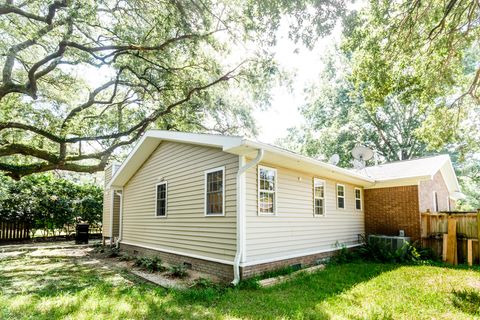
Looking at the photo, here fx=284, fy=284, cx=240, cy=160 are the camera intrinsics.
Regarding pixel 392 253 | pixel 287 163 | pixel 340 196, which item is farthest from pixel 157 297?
pixel 392 253

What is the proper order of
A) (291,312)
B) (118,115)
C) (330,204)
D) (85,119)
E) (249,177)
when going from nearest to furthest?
(291,312) < (249,177) < (330,204) < (85,119) < (118,115)

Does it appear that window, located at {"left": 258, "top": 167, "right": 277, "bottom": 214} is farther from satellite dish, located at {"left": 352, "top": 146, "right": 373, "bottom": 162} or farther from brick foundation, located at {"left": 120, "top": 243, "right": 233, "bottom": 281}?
satellite dish, located at {"left": 352, "top": 146, "right": 373, "bottom": 162}

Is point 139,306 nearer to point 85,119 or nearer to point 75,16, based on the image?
point 75,16

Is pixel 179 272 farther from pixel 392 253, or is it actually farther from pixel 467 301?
pixel 392 253

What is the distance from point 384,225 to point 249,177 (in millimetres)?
7598

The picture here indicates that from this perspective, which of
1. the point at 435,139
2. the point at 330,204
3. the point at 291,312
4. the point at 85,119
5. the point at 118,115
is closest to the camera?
the point at 291,312

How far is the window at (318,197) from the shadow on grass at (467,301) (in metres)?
4.10

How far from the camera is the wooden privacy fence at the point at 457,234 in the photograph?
30.2 feet

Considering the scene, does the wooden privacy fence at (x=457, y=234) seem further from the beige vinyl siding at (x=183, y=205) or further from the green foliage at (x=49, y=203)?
the green foliage at (x=49, y=203)

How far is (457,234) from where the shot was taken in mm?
9672

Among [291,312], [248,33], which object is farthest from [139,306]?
[248,33]

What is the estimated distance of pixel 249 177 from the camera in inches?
267

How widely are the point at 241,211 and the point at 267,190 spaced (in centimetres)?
118

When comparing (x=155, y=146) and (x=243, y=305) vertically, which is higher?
(x=155, y=146)
